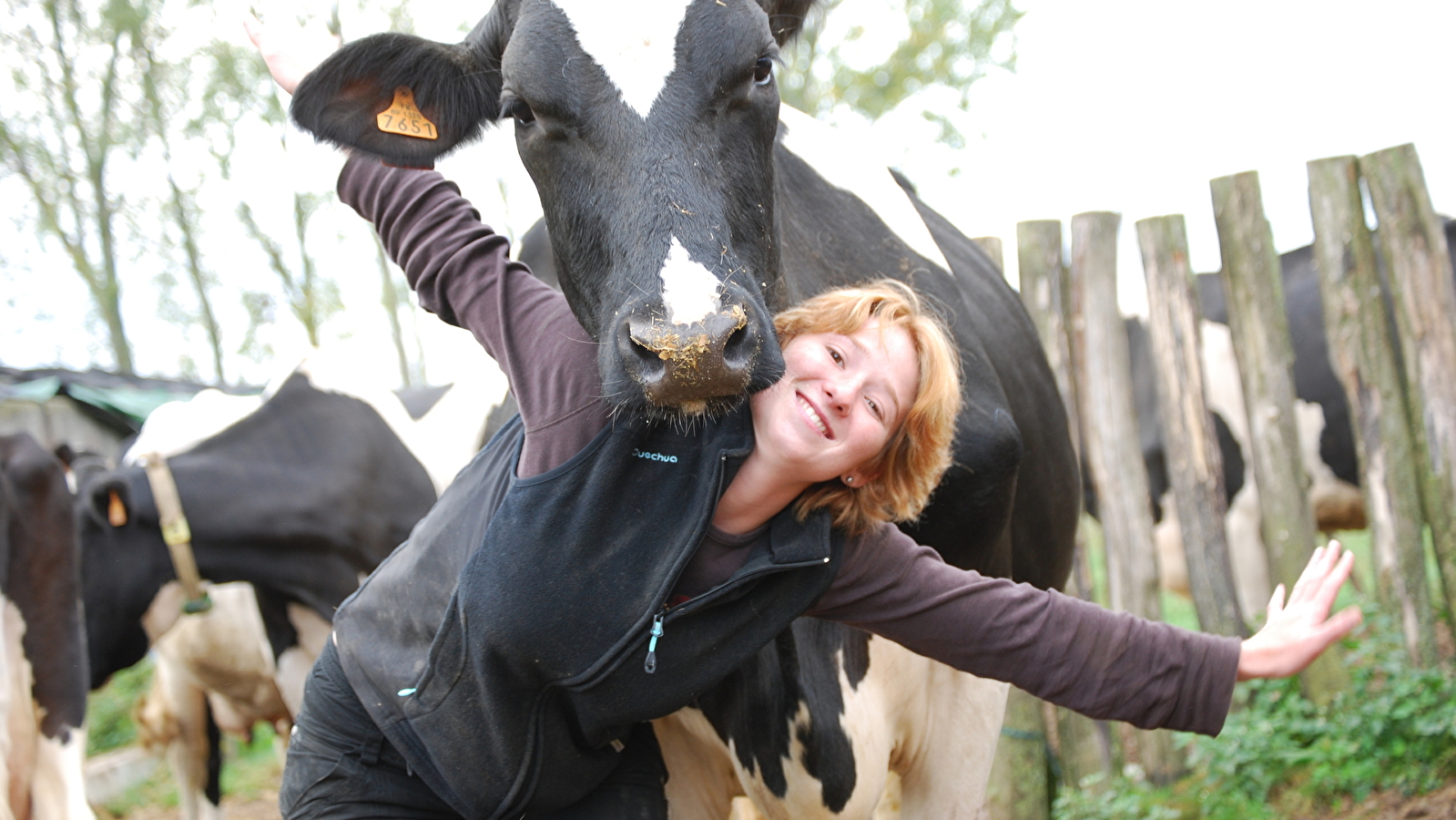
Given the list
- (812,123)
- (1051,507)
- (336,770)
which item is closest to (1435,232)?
(1051,507)

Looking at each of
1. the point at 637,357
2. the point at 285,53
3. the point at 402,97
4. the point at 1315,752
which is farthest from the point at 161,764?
the point at 637,357

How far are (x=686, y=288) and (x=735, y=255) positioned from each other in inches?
6.9

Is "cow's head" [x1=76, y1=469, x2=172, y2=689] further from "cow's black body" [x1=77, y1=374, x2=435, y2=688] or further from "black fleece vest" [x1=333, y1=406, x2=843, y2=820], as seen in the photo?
"black fleece vest" [x1=333, y1=406, x2=843, y2=820]

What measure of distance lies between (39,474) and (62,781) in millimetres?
956

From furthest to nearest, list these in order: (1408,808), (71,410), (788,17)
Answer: (71,410) < (1408,808) < (788,17)

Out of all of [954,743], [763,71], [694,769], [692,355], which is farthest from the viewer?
[954,743]

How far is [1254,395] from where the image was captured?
4.37 metres

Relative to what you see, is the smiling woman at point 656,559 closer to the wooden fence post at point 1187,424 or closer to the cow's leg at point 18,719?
the cow's leg at point 18,719

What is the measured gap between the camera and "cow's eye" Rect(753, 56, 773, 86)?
1957 millimetres

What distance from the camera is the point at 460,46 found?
230cm

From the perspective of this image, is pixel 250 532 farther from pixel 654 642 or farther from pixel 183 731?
pixel 654 642

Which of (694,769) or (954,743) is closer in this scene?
(694,769)

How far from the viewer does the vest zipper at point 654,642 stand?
167 centimetres

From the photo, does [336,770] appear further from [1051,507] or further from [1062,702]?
[1051,507]
